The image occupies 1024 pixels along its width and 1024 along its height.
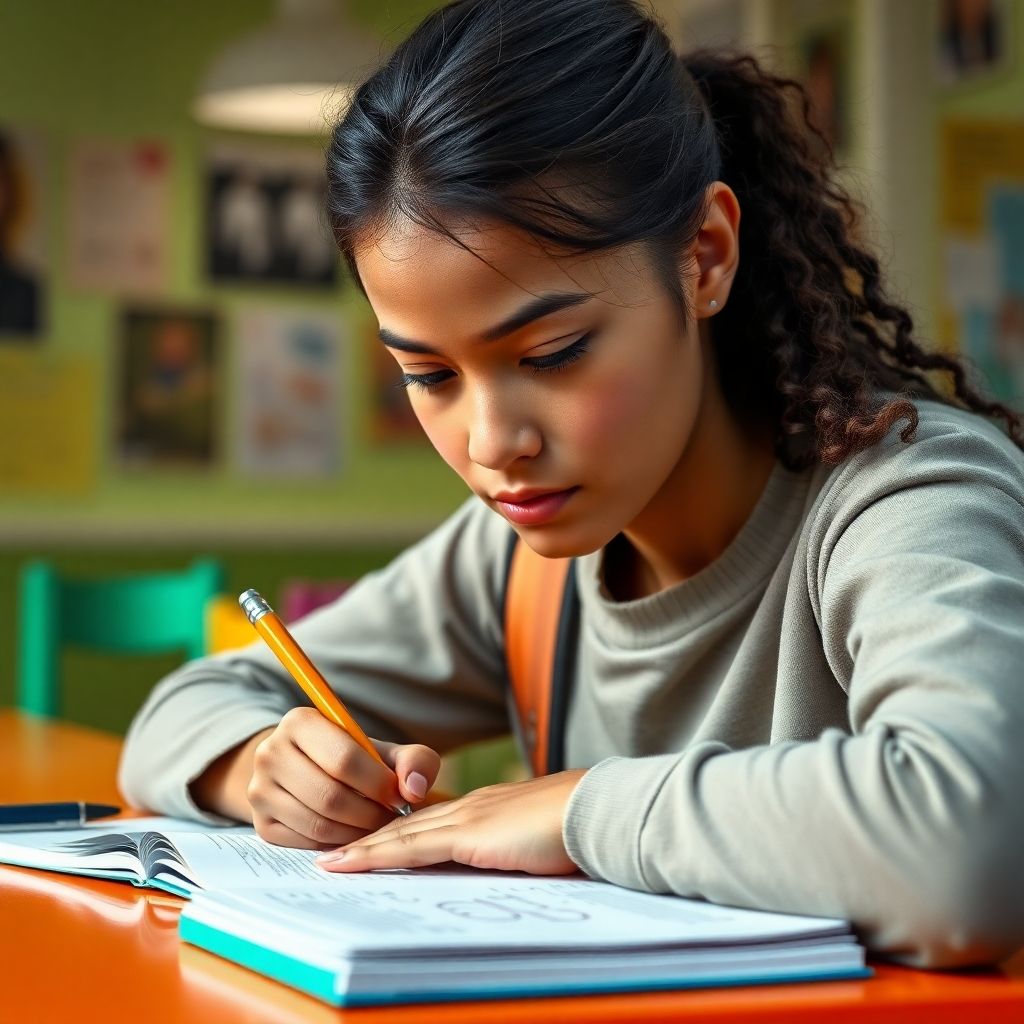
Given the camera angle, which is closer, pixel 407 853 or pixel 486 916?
pixel 486 916

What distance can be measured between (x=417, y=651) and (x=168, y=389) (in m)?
2.71

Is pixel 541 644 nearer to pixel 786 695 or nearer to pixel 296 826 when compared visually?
pixel 786 695

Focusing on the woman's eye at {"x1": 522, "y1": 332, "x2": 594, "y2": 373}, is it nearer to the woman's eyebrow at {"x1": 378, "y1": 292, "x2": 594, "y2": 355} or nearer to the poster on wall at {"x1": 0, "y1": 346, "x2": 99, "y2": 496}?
the woman's eyebrow at {"x1": 378, "y1": 292, "x2": 594, "y2": 355}

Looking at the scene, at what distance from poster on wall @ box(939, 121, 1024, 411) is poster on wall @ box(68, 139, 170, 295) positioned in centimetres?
192

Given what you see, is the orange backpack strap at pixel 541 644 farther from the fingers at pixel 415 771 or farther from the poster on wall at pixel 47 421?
the poster on wall at pixel 47 421

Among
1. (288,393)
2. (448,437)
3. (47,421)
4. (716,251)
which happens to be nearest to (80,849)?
(448,437)

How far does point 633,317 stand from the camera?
3.25 ft

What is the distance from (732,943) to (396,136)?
57 cm

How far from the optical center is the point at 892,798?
722mm

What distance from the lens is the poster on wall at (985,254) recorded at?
3395 mm

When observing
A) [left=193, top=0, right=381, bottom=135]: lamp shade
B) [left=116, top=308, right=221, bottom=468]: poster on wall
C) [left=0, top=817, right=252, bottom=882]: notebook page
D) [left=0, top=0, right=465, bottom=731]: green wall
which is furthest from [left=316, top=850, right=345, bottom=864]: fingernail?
[left=116, top=308, right=221, bottom=468]: poster on wall

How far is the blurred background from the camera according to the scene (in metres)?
3.41

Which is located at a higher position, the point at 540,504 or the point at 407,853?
the point at 540,504

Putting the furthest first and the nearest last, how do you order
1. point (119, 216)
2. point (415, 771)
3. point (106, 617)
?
1. point (119, 216)
2. point (106, 617)
3. point (415, 771)
